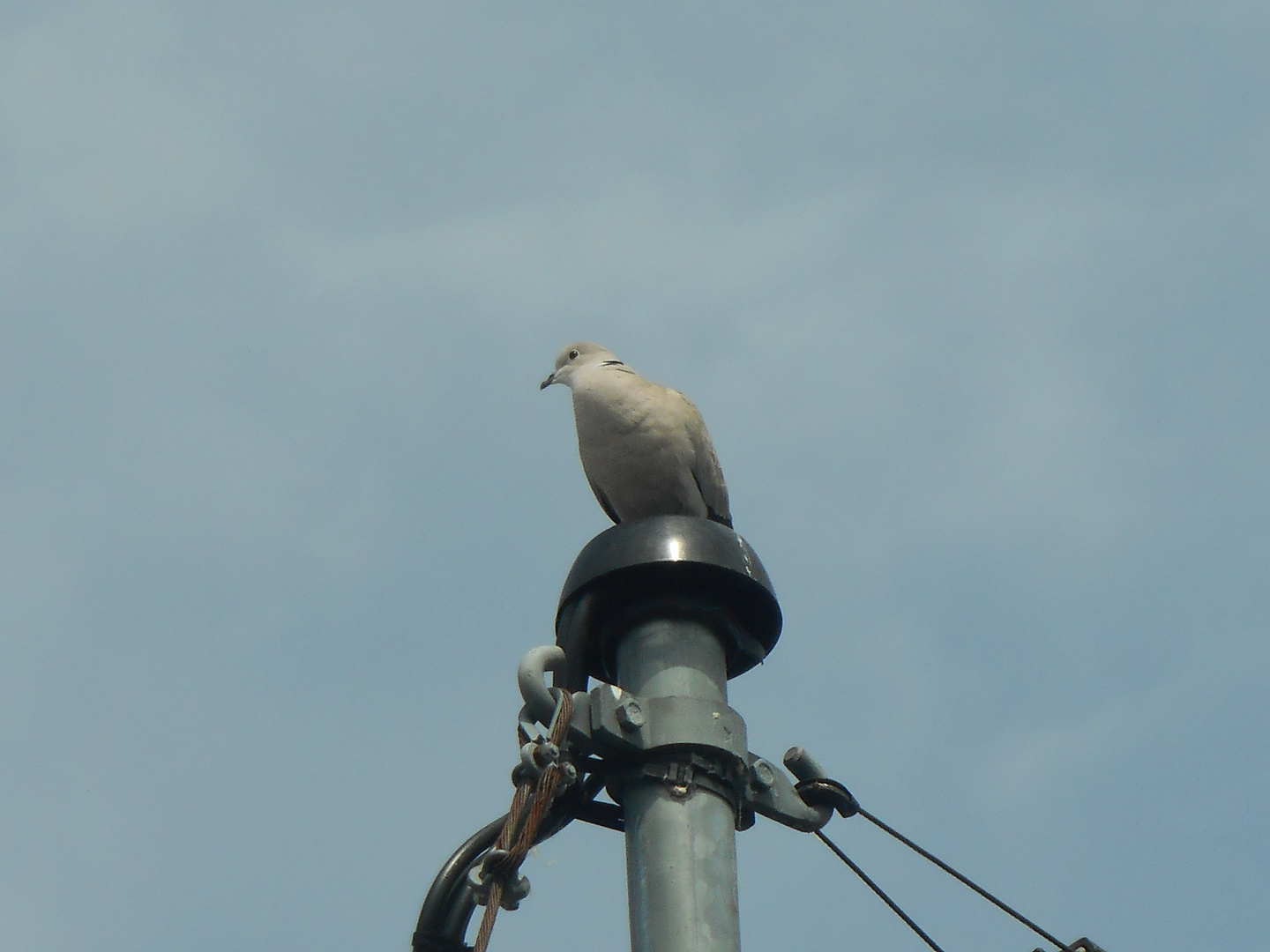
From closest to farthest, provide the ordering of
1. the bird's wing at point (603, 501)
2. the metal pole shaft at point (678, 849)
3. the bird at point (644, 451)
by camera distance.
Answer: the metal pole shaft at point (678, 849) < the bird at point (644, 451) < the bird's wing at point (603, 501)

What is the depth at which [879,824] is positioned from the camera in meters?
3.83

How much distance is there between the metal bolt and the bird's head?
3.42m

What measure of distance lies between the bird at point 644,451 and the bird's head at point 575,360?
64 cm

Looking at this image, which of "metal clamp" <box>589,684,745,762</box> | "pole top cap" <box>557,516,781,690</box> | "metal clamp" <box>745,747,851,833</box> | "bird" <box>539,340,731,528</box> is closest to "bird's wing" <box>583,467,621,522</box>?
"bird" <box>539,340,731,528</box>

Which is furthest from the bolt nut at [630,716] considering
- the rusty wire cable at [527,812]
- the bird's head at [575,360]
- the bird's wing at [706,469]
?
the bird's head at [575,360]

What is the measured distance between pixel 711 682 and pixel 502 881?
25.1 inches

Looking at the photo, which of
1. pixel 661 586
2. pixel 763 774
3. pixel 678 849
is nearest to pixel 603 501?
pixel 661 586

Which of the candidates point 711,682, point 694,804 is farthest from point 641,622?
point 694,804

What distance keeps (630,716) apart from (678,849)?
11.7 inches

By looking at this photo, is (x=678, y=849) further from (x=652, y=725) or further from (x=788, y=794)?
(x=788, y=794)

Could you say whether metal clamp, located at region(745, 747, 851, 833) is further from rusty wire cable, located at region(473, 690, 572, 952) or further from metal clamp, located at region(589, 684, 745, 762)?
rusty wire cable, located at region(473, 690, 572, 952)

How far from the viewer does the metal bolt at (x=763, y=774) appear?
11.2 feet

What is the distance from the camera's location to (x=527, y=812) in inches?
125

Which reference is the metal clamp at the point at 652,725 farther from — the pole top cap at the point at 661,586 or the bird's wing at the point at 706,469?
the bird's wing at the point at 706,469
